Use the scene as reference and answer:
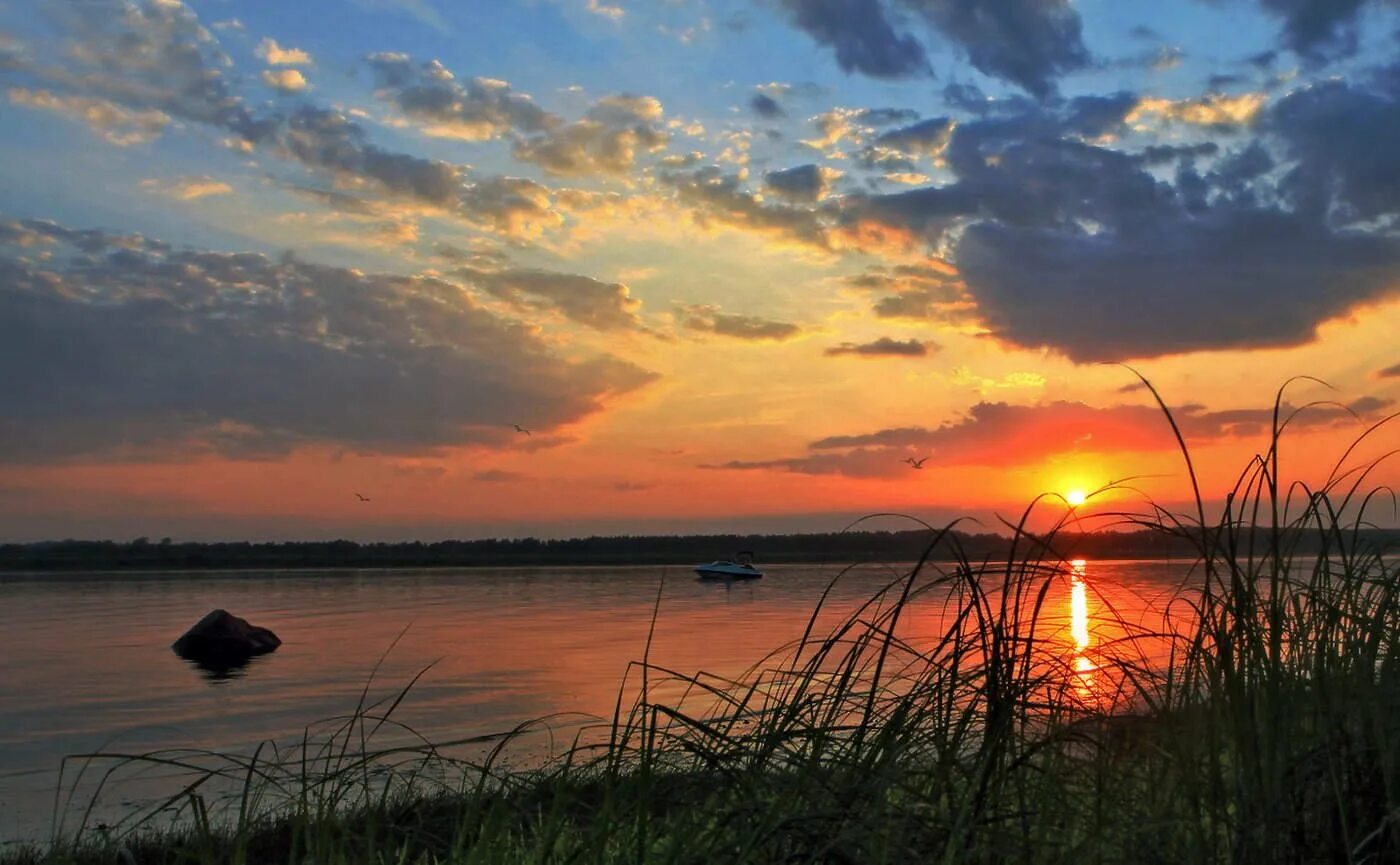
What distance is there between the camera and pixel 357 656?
1692 inches

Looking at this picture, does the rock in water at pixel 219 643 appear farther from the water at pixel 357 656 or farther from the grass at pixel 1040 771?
the grass at pixel 1040 771

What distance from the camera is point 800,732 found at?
12.7ft

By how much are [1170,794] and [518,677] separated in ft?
103

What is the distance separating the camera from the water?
23.3 m

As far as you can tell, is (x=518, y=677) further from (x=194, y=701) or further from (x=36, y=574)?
(x=36, y=574)

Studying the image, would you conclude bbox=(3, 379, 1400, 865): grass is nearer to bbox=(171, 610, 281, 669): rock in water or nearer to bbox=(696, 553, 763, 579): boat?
bbox=(171, 610, 281, 669): rock in water

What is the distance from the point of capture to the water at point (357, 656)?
2333cm

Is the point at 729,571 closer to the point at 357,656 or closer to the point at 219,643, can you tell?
the point at 357,656

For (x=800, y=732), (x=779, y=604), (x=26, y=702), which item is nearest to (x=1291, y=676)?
(x=800, y=732)

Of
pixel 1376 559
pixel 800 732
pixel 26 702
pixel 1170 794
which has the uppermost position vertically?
pixel 1376 559

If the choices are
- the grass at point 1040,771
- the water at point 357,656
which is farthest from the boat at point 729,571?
the grass at point 1040,771

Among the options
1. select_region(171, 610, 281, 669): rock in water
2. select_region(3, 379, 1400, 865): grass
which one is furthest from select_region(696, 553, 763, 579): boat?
select_region(3, 379, 1400, 865): grass

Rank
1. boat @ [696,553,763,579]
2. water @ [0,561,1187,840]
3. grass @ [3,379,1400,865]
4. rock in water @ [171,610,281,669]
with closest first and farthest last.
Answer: grass @ [3,379,1400,865]
water @ [0,561,1187,840]
rock in water @ [171,610,281,669]
boat @ [696,553,763,579]

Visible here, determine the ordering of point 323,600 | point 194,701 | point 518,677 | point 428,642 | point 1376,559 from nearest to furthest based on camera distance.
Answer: point 1376,559, point 194,701, point 518,677, point 428,642, point 323,600
